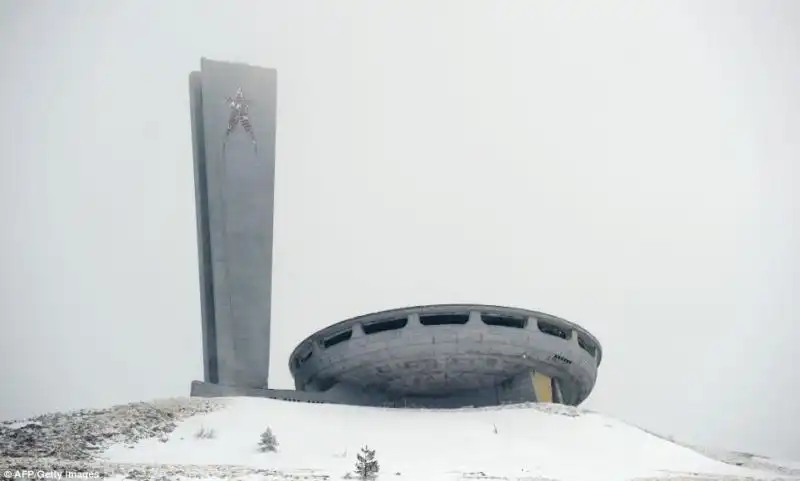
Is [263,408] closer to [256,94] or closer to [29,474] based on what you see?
[29,474]

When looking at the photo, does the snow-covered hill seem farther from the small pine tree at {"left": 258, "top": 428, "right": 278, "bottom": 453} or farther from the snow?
the small pine tree at {"left": 258, "top": 428, "right": 278, "bottom": 453}

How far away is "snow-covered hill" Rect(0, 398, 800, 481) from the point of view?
1551cm

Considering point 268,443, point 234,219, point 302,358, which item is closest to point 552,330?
point 302,358

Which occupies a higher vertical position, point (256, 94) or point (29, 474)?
point (256, 94)

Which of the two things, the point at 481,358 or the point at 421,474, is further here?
the point at 481,358

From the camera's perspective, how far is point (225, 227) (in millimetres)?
33688

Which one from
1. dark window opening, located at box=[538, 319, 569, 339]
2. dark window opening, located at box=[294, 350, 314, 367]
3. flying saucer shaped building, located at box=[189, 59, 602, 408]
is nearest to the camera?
flying saucer shaped building, located at box=[189, 59, 602, 408]

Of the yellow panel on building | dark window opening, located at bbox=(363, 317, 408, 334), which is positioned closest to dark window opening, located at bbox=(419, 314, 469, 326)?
dark window opening, located at bbox=(363, 317, 408, 334)

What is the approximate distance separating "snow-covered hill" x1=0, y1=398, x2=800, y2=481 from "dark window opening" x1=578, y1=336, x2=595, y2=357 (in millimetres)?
6943

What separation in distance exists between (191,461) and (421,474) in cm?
472

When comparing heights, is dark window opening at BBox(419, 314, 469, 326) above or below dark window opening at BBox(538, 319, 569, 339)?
above

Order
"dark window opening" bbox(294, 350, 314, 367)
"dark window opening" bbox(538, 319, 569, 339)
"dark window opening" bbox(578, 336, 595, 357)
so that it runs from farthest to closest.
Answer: "dark window opening" bbox(294, 350, 314, 367) < "dark window opening" bbox(578, 336, 595, 357) < "dark window opening" bbox(538, 319, 569, 339)

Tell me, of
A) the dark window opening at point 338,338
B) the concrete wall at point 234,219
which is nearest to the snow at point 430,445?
the dark window opening at point 338,338

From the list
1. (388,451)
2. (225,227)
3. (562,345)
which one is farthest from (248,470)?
(225,227)
